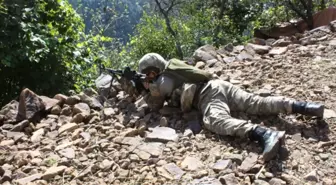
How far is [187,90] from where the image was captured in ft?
13.7

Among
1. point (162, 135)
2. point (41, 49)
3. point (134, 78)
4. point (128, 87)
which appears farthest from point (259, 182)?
point (41, 49)

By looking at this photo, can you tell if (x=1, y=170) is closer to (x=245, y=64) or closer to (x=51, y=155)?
(x=51, y=155)

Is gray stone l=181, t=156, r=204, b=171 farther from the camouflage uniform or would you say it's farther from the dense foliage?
the dense foliage

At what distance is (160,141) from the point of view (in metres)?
3.91

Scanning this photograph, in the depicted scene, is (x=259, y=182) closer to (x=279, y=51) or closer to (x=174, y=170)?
(x=174, y=170)

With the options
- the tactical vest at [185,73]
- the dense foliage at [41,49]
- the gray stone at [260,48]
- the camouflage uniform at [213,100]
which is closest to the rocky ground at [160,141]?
the camouflage uniform at [213,100]

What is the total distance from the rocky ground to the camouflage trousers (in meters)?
0.10

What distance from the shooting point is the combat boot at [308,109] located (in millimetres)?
3770

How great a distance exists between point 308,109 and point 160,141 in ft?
4.62

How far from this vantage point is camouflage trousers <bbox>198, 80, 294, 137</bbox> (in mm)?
3797

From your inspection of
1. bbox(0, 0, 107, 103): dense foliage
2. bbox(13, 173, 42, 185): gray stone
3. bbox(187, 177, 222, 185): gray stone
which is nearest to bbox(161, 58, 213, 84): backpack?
bbox(187, 177, 222, 185): gray stone

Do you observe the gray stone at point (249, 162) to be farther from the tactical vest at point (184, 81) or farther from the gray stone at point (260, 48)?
the gray stone at point (260, 48)

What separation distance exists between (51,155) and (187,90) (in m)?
1.46

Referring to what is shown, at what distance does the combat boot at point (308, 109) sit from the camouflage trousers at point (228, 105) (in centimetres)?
6
